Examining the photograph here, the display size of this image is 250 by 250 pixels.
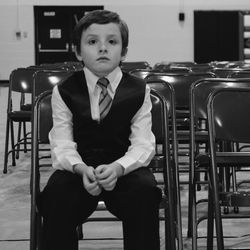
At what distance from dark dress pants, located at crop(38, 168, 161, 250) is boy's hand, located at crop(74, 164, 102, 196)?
0.05 meters

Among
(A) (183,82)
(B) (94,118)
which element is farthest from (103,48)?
(A) (183,82)

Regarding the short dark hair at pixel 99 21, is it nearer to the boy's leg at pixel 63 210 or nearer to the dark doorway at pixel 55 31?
the boy's leg at pixel 63 210

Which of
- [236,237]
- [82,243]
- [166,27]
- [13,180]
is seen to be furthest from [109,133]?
[166,27]

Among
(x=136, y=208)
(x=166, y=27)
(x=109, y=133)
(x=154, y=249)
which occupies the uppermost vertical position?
(x=166, y=27)

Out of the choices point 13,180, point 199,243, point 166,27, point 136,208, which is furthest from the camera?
point 166,27

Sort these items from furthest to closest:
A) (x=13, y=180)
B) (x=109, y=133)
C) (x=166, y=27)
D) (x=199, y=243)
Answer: (x=166, y=27)
(x=13, y=180)
(x=199, y=243)
(x=109, y=133)

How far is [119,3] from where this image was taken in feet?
54.5

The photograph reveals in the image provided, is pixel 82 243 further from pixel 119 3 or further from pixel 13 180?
pixel 119 3

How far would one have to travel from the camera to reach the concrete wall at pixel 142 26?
1647 centimetres

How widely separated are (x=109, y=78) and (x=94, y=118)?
180 millimetres

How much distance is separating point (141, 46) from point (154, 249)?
1499cm

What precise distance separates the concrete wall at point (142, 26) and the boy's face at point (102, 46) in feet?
47.4

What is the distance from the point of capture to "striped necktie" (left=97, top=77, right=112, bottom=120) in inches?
85.2

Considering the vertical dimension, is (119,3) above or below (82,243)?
above
